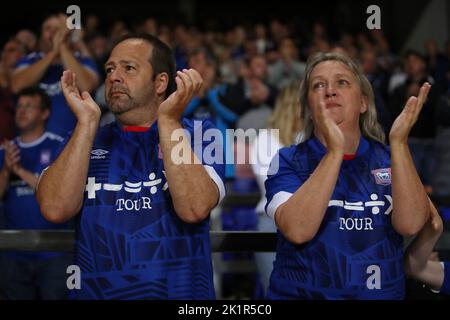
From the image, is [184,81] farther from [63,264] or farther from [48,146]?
[48,146]

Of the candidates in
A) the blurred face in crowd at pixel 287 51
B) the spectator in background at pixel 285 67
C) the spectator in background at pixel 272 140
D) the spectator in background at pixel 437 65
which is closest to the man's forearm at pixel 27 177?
the spectator in background at pixel 272 140

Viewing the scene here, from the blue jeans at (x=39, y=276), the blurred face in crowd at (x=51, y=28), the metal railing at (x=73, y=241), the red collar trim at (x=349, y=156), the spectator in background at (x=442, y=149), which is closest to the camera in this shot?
the red collar trim at (x=349, y=156)

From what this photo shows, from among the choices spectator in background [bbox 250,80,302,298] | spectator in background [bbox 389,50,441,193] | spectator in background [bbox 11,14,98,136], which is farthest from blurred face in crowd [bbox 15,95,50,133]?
spectator in background [bbox 389,50,441,193]

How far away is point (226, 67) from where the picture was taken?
8.95m

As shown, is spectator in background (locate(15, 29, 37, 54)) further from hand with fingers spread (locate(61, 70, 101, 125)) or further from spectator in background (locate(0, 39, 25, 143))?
hand with fingers spread (locate(61, 70, 101, 125))

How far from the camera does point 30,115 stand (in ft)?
15.8

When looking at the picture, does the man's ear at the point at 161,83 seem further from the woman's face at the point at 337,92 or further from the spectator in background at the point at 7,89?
the spectator in background at the point at 7,89

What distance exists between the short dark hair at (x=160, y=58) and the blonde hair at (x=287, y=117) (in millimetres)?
1432

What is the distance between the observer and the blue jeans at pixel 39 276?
4094 mm

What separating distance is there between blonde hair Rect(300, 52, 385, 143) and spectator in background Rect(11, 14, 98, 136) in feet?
7.36

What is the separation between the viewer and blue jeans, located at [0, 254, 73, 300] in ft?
13.4

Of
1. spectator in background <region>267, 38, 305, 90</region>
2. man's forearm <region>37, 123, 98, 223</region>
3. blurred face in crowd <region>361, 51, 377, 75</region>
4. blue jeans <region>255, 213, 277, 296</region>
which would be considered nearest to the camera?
man's forearm <region>37, 123, 98, 223</region>

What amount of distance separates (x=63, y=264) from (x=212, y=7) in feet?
40.6

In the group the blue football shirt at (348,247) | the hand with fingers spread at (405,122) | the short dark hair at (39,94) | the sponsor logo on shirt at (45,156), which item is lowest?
the blue football shirt at (348,247)
